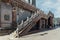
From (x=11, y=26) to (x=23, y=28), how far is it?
8.37ft

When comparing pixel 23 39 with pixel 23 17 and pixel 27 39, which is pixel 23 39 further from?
pixel 23 17

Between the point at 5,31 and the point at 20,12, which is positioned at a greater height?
the point at 20,12

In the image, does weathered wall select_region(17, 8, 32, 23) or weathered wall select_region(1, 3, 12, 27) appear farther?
weathered wall select_region(17, 8, 32, 23)

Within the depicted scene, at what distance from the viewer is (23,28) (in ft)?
66.1

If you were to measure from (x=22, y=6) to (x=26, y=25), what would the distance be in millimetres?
5765

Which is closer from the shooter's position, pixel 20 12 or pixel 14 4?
pixel 14 4

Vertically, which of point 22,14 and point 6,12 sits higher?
point 6,12

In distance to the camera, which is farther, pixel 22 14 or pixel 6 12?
pixel 22 14

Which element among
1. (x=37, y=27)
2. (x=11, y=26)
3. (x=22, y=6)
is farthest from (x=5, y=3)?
(x=37, y=27)

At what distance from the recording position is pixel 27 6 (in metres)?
28.5

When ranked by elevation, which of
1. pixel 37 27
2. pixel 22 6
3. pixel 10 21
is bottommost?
pixel 37 27

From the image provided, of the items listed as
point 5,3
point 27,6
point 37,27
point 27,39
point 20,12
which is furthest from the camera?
point 37,27

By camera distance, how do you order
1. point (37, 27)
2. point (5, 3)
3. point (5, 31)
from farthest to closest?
point (37, 27) → point (5, 3) → point (5, 31)

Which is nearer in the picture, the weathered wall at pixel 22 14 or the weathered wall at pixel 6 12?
the weathered wall at pixel 6 12
